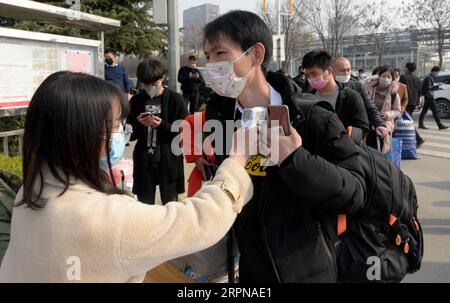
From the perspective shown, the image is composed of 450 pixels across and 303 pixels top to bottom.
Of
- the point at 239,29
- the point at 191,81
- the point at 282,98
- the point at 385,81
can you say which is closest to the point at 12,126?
the point at 239,29

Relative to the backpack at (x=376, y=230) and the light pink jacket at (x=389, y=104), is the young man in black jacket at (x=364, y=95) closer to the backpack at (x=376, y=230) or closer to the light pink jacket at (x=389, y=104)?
the light pink jacket at (x=389, y=104)

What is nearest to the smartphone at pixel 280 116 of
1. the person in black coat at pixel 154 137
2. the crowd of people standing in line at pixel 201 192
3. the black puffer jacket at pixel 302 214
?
the crowd of people standing in line at pixel 201 192

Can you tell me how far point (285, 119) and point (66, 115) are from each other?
667 mm

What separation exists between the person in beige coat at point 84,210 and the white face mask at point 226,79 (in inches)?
22.6

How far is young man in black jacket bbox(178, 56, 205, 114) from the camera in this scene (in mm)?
10773

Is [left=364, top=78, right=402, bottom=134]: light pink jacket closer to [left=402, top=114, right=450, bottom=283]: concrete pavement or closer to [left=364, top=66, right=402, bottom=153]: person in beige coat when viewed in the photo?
[left=364, top=66, right=402, bottom=153]: person in beige coat

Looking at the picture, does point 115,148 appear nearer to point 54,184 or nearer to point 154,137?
point 54,184

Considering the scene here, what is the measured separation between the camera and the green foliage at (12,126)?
16.1ft

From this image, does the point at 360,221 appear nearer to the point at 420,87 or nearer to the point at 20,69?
the point at 20,69

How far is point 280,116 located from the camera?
55.8 inches

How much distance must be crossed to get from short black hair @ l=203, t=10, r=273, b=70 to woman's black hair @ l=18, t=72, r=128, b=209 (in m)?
0.65

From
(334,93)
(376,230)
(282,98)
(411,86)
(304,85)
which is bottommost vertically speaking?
(376,230)

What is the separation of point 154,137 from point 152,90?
17.2 inches
